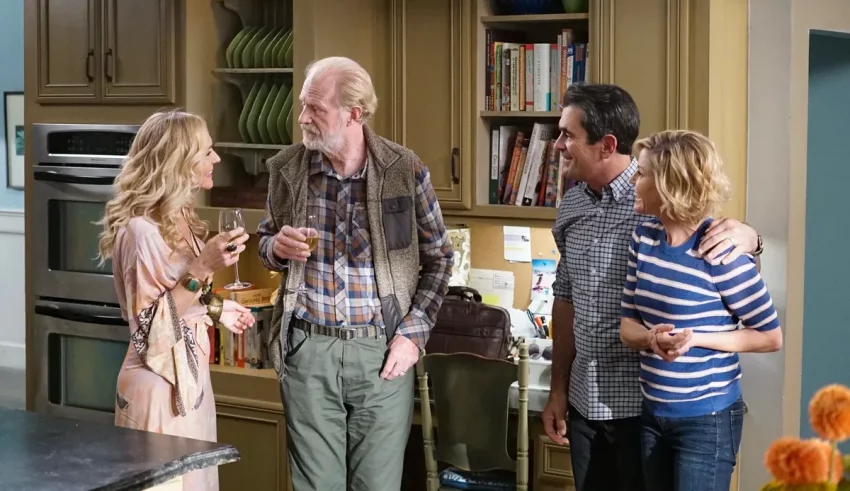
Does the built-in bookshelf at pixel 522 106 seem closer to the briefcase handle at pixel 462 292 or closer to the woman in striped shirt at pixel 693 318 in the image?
the briefcase handle at pixel 462 292

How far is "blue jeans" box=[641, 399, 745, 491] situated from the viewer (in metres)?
2.24

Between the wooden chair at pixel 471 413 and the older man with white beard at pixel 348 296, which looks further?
the wooden chair at pixel 471 413

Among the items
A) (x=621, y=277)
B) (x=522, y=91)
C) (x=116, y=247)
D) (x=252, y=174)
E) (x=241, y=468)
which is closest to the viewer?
(x=621, y=277)

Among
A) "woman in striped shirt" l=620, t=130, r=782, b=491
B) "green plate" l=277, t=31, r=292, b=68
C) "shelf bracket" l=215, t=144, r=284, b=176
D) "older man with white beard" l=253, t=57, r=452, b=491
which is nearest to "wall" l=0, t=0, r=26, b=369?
"shelf bracket" l=215, t=144, r=284, b=176

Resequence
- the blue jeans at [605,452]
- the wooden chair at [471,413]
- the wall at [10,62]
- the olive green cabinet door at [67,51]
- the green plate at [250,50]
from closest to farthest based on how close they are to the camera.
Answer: the blue jeans at [605,452] → the wooden chair at [471,413] → the green plate at [250,50] → the olive green cabinet door at [67,51] → the wall at [10,62]

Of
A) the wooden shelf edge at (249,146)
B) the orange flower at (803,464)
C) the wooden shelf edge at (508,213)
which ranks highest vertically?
the wooden shelf edge at (249,146)

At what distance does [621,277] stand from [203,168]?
Answer: 111 centimetres

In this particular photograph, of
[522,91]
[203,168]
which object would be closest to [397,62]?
[522,91]

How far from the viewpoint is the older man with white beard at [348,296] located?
274 centimetres

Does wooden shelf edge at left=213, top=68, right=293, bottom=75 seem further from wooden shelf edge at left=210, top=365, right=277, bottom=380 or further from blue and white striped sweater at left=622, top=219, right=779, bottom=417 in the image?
blue and white striped sweater at left=622, top=219, right=779, bottom=417

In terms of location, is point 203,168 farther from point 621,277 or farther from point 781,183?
point 781,183

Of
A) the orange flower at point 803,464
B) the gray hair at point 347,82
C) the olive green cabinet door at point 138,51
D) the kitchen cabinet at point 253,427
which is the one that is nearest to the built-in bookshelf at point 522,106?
the gray hair at point 347,82

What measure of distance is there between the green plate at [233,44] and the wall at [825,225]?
7.08 ft

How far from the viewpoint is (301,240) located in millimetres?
2594
